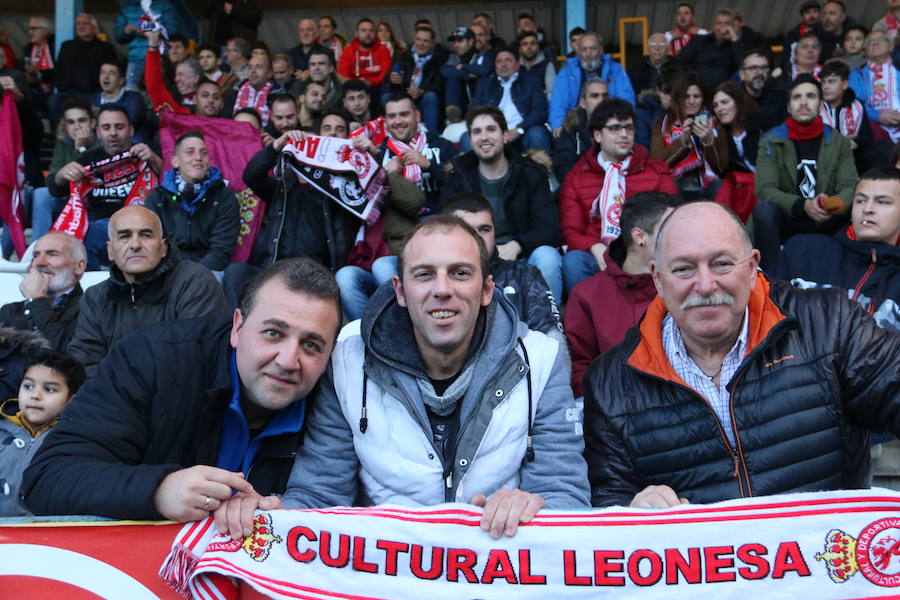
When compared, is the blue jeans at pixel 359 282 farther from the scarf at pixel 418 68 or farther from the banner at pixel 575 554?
the scarf at pixel 418 68

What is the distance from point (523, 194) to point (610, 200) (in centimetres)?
61

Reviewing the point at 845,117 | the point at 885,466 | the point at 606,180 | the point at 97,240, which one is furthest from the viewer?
the point at 845,117

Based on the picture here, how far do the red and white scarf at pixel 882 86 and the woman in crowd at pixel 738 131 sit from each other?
191 cm

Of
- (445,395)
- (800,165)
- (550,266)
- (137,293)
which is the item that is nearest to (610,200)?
(550,266)

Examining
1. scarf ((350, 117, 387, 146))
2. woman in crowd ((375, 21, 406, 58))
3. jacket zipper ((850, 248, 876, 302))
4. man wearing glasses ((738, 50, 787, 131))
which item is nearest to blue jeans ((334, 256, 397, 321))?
scarf ((350, 117, 387, 146))

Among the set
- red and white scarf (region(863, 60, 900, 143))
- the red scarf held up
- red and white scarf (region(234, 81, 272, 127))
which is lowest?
the red scarf held up

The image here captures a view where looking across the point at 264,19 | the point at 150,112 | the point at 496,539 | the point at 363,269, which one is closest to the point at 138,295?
the point at 363,269

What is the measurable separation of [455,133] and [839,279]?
15.0 feet

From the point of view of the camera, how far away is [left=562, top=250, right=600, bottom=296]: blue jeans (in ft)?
17.8

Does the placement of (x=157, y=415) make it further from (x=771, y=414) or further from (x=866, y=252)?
(x=866, y=252)

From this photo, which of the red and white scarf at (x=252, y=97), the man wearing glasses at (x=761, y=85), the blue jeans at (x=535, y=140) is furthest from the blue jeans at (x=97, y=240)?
the man wearing glasses at (x=761, y=85)

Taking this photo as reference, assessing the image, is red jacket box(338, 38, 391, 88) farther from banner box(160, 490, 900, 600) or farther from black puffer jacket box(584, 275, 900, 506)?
banner box(160, 490, 900, 600)

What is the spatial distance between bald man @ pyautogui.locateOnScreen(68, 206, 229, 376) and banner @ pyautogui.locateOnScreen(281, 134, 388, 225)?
1.45 m

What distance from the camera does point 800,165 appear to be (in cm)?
630
